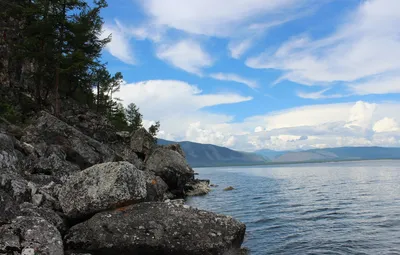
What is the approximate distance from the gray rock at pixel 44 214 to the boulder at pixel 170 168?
31564mm

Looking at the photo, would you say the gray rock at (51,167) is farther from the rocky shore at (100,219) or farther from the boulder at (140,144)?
the boulder at (140,144)

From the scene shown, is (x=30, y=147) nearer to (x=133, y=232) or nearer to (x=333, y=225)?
(x=133, y=232)

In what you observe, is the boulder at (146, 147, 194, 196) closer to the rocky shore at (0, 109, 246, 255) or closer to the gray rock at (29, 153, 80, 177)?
the gray rock at (29, 153, 80, 177)

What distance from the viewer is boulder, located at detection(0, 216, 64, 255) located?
35.3 ft

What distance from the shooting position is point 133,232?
45.5 feet

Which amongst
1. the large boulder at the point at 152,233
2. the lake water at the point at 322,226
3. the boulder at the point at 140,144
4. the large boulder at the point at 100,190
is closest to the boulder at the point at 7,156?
the large boulder at the point at 100,190

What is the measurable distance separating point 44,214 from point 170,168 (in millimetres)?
33792

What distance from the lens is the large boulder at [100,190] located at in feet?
49.0

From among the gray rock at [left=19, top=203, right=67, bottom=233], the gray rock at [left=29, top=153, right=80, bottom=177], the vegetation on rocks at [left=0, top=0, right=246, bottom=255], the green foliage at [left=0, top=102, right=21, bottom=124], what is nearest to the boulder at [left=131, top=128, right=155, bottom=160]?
the vegetation on rocks at [left=0, top=0, right=246, bottom=255]

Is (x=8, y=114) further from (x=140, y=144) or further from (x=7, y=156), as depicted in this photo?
(x=140, y=144)

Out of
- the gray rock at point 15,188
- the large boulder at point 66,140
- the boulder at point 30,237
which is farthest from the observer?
the large boulder at point 66,140

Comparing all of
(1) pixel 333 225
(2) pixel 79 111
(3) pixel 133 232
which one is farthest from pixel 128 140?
(3) pixel 133 232

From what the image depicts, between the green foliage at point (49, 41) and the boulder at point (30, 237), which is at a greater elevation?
the green foliage at point (49, 41)

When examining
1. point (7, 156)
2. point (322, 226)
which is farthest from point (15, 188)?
point (322, 226)
